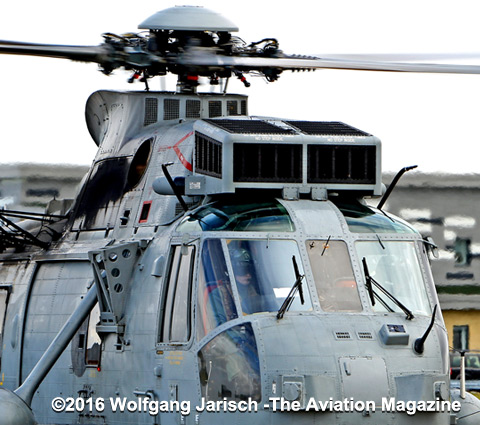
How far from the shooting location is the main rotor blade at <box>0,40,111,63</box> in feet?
49.0

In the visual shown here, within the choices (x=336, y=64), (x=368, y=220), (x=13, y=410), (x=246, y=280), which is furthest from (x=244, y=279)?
(x=13, y=410)

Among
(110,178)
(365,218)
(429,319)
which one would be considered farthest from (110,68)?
(429,319)

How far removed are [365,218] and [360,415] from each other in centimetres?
253

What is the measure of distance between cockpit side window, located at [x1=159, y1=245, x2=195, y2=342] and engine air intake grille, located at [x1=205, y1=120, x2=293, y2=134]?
154cm

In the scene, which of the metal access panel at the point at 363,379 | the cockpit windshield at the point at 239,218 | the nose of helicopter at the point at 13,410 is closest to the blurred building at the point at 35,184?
the nose of helicopter at the point at 13,410

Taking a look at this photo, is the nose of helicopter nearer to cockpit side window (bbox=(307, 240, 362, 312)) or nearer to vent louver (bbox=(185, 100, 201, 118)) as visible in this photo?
cockpit side window (bbox=(307, 240, 362, 312))

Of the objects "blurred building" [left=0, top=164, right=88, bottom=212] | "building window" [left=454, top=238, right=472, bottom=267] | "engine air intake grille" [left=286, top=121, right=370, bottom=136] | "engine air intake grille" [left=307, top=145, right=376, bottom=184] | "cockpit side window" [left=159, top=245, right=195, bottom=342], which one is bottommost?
"building window" [left=454, top=238, right=472, bottom=267]

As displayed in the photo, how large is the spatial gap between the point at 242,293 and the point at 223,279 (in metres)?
0.28

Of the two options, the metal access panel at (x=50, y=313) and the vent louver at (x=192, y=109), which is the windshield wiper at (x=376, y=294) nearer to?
the metal access panel at (x=50, y=313)

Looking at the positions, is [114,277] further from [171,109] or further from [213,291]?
[171,109]

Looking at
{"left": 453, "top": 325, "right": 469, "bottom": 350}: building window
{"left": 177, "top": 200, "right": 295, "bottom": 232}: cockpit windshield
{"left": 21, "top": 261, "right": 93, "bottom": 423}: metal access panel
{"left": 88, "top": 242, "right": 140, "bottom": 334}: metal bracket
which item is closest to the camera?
{"left": 177, "top": 200, "right": 295, "bottom": 232}: cockpit windshield

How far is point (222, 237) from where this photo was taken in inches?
591

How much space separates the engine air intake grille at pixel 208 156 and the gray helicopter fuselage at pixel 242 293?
26mm

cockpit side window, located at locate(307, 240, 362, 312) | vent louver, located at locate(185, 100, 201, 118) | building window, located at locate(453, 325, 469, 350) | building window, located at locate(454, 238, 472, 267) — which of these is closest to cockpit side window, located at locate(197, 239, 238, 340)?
cockpit side window, located at locate(307, 240, 362, 312)
